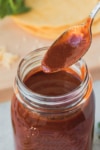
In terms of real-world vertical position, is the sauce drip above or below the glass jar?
above

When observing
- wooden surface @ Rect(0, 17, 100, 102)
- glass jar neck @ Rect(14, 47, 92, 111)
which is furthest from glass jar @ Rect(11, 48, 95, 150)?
wooden surface @ Rect(0, 17, 100, 102)

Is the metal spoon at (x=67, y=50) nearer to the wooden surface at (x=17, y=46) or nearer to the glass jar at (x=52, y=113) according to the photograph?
the glass jar at (x=52, y=113)

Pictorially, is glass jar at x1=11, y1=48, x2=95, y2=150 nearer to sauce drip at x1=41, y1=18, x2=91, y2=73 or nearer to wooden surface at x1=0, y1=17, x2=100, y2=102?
sauce drip at x1=41, y1=18, x2=91, y2=73

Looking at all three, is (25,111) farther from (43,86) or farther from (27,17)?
(27,17)

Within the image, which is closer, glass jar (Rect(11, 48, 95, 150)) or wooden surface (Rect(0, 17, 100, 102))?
glass jar (Rect(11, 48, 95, 150))

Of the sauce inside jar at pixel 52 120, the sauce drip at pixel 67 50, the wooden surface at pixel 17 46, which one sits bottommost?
the sauce inside jar at pixel 52 120

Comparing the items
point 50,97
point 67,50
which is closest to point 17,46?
point 67,50

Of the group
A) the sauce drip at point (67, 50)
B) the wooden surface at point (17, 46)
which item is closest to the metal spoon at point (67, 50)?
the sauce drip at point (67, 50)

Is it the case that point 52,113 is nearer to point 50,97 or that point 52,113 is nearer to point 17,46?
point 50,97
